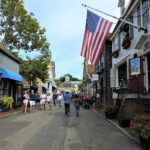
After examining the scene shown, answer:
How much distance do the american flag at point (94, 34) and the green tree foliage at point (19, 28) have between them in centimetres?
1506

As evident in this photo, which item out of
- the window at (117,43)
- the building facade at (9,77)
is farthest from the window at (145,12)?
the building facade at (9,77)

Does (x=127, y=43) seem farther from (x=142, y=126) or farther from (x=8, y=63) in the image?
(x=8, y=63)

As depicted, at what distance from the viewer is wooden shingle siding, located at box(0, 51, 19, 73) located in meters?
25.8

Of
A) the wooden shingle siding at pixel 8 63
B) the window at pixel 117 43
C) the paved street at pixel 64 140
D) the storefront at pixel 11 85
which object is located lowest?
the paved street at pixel 64 140

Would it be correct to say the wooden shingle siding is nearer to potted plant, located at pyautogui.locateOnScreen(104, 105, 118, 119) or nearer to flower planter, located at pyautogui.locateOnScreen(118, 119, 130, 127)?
potted plant, located at pyautogui.locateOnScreen(104, 105, 118, 119)

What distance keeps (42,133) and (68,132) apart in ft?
3.59

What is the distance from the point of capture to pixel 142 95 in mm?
14930

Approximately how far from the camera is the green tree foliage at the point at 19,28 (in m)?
34.1

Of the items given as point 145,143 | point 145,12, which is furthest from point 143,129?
point 145,12

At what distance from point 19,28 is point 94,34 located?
18.1 metres

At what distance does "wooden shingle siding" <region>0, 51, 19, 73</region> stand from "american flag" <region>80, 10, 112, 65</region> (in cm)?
801

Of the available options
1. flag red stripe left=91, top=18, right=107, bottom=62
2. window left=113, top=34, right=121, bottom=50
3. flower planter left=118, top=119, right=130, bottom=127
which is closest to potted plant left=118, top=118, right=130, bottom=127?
flower planter left=118, top=119, right=130, bottom=127

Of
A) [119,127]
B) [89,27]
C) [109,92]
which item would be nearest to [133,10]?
[89,27]

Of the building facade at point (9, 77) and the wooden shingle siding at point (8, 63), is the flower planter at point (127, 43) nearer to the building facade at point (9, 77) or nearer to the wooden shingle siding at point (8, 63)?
the building facade at point (9, 77)
